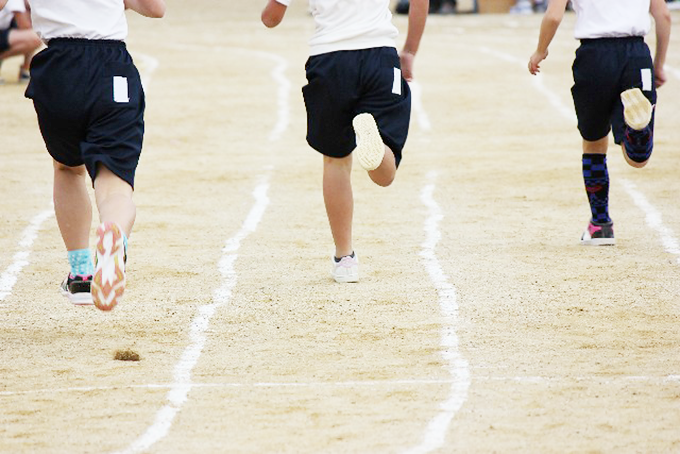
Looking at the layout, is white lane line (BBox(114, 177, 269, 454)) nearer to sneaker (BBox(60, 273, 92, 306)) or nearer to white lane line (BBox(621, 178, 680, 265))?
sneaker (BBox(60, 273, 92, 306))

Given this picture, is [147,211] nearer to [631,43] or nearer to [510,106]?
[631,43]

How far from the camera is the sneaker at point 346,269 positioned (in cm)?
693

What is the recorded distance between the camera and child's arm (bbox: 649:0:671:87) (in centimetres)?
779

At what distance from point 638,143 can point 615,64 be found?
0.48m

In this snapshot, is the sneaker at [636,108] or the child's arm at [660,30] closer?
the sneaker at [636,108]

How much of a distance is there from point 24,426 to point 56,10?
6.21 feet

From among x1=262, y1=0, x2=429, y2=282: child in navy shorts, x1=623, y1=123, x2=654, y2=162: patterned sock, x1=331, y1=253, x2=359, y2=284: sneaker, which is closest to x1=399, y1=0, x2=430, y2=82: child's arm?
x1=262, y1=0, x2=429, y2=282: child in navy shorts

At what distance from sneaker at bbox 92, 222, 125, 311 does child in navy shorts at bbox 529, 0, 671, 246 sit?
343cm

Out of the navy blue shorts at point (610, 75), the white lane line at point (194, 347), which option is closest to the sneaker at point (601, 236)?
the navy blue shorts at point (610, 75)

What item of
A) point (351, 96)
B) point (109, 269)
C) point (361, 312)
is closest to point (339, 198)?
point (351, 96)

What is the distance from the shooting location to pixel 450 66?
59.9 ft

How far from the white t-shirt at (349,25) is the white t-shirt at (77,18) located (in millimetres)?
1380

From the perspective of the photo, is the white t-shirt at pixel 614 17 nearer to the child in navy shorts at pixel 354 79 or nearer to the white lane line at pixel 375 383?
the child in navy shorts at pixel 354 79

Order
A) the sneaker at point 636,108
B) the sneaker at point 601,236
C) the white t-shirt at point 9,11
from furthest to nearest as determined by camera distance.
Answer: the white t-shirt at point 9,11, the sneaker at point 601,236, the sneaker at point 636,108
